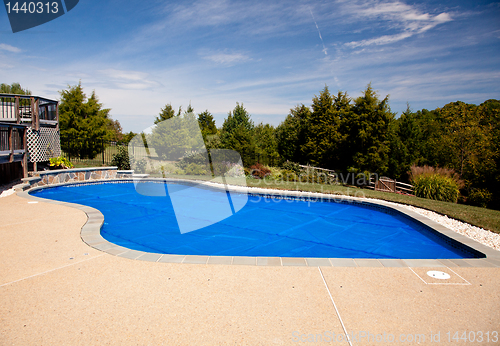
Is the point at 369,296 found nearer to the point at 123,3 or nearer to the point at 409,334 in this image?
the point at 409,334

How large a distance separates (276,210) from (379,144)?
8.36m

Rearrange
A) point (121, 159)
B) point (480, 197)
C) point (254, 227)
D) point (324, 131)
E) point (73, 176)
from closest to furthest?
point (254, 227), point (73, 176), point (480, 197), point (121, 159), point (324, 131)

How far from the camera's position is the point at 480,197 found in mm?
13000

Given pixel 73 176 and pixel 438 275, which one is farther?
pixel 73 176

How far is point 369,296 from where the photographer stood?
124 inches

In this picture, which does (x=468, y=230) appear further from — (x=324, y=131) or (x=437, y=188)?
(x=324, y=131)

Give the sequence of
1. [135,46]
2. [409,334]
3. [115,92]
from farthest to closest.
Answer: [115,92] < [135,46] < [409,334]

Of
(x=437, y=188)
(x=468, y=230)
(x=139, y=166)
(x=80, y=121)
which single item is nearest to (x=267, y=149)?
(x=139, y=166)

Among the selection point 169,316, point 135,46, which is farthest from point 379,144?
point 135,46

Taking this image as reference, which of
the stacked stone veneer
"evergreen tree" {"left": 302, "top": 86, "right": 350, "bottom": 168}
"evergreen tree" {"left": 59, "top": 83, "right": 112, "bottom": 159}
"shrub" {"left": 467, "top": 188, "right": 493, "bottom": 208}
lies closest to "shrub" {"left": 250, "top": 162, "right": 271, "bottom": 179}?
"evergreen tree" {"left": 302, "top": 86, "right": 350, "bottom": 168}

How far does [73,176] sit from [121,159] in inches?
106

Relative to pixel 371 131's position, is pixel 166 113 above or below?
above

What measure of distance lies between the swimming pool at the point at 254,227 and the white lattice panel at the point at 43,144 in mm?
1883

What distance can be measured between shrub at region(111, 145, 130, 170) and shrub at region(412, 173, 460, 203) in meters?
14.3
